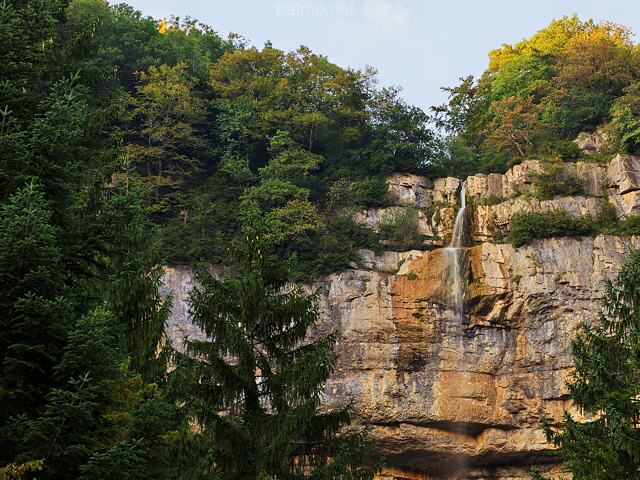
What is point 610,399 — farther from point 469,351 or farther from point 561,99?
point 561,99

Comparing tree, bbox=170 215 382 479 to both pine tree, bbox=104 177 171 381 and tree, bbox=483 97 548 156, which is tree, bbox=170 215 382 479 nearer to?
pine tree, bbox=104 177 171 381

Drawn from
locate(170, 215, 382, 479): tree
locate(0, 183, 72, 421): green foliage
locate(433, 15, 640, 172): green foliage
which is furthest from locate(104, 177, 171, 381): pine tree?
locate(433, 15, 640, 172): green foliage

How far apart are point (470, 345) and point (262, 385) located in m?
17.8

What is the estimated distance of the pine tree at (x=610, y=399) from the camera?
11.6 metres

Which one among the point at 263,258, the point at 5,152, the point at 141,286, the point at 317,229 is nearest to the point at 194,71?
the point at 317,229

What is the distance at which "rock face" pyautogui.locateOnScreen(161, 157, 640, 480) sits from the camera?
2809 centimetres

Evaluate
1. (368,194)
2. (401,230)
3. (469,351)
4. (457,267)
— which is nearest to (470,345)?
(469,351)

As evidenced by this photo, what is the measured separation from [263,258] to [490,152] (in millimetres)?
25839

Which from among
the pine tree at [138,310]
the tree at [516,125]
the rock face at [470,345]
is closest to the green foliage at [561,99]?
the tree at [516,125]

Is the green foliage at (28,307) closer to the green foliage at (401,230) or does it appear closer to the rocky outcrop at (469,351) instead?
the rocky outcrop at (469,351)

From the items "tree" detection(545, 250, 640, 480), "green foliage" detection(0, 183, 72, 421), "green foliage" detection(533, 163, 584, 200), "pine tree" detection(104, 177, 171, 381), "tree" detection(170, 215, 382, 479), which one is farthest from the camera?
"green foliage" detection(533, 163, 584, 200)

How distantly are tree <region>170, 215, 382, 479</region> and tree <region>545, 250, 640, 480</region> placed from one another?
3.59 m

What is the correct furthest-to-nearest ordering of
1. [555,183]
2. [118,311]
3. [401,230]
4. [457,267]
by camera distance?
[401,230], [555,183], [457,267], [118,311]

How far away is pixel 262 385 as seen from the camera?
1279cm
